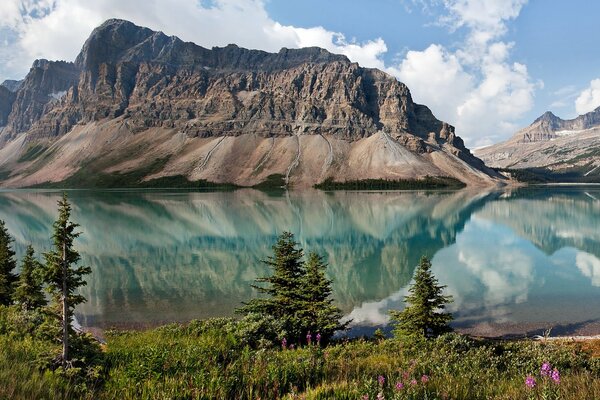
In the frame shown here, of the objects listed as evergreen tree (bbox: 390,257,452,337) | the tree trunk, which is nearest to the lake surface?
evergreen tree (bbox: 390,257,452,337)

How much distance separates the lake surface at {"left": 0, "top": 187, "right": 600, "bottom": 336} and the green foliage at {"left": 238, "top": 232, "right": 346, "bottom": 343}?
8.86 metres

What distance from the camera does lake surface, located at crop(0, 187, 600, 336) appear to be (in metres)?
32.8

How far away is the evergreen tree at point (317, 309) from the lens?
20.4 m

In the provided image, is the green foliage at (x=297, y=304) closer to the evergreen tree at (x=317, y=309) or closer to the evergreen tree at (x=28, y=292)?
the evergreen tree at (x=317, y=309)

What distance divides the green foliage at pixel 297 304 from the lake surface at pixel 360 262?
886 centimetres

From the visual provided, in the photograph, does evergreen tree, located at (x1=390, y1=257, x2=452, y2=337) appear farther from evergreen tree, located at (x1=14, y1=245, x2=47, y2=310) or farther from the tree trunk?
evergreen tree, located at (x1=14, y1=245, x2=47, y2=310)

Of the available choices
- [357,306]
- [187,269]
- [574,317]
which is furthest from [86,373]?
[187,269]

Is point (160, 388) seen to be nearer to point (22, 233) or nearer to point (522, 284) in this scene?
point (522, 284)

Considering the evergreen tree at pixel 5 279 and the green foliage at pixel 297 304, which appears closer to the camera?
the green foliage at pixel 297 304

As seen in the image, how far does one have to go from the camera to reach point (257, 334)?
59.2 ft

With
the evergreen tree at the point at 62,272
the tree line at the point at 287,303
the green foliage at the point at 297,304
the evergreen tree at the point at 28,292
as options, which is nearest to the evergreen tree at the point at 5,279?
the tree line at the point at 287,303

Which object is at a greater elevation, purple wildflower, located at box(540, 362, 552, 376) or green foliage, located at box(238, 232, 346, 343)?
purple wildflower, located at box(540, 362, 552, 376)

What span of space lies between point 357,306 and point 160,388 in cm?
2879

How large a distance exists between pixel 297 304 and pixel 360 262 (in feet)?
104
